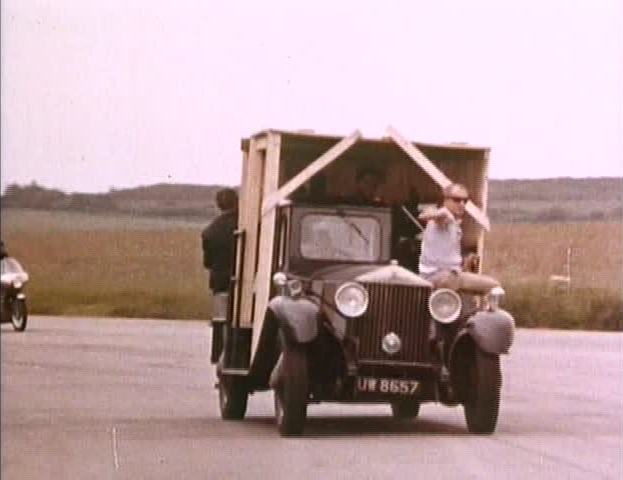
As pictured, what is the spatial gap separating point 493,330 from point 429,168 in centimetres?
83

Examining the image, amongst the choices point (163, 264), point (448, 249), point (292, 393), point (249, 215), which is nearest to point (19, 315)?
point (163, 264)

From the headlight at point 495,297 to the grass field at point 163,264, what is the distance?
0.10 m

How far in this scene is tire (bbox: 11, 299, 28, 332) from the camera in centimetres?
1242

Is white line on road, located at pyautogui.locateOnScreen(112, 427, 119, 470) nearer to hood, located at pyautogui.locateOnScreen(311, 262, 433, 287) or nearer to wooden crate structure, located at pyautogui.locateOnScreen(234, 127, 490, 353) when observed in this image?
wooden crate structure, located at pyautogui.locateOnScreen(234, 127, 490, 353)

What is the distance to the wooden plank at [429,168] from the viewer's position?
1281 cm

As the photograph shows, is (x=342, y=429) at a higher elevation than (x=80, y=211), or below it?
below

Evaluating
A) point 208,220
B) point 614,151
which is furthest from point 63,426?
point 614,151

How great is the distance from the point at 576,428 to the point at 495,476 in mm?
846

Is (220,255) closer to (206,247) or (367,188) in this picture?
(206,247)

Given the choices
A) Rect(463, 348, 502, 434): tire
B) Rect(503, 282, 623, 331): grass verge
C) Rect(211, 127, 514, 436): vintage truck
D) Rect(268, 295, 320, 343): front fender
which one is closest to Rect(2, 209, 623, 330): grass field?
Rect(503, 282, 623, 331): grass verge

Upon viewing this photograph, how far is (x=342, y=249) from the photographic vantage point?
13.9 m

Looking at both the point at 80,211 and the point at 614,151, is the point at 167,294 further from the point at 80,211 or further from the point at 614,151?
the point at 614,151

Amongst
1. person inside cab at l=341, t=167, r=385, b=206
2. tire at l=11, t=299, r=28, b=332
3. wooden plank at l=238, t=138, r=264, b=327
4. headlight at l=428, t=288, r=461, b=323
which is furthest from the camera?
headlight at l=428, t=288, r=461, b=323

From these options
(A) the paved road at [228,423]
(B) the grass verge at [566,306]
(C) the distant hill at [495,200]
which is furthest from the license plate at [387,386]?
(C) the distant hill at [495,200]
